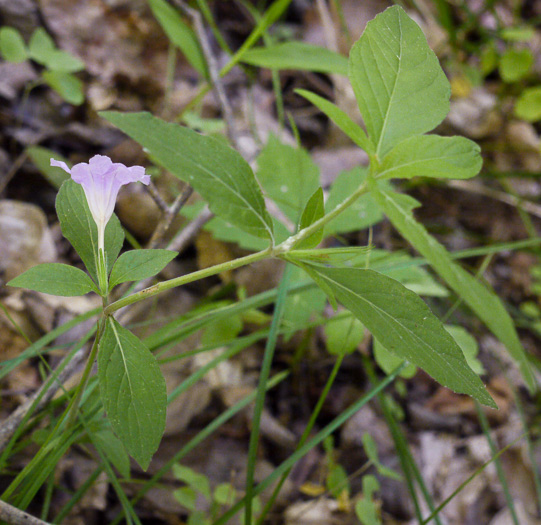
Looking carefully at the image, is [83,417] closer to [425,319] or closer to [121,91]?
[425,319]

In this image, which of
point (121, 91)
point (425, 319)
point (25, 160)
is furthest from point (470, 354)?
point (121, 91)

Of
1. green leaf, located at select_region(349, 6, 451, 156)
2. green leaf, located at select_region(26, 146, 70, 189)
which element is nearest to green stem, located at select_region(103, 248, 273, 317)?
green leaf, located at select_region(349, 6, 451, 156)

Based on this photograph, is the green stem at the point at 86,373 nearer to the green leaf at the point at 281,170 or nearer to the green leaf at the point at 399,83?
the green leaf at the point at 399,83

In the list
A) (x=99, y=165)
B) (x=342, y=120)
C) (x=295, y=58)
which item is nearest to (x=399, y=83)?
(x=342, y=120)

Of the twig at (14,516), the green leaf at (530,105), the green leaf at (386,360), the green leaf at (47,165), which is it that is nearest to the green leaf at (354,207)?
the green leaf at (386,360)

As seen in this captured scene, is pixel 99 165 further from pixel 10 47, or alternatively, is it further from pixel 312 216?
pixel 10 47

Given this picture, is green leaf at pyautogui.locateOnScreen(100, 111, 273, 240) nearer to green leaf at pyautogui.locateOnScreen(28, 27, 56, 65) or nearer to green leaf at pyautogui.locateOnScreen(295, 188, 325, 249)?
green leaf at pyautogui.locateOnScreen(295, 188, 325, 249)
